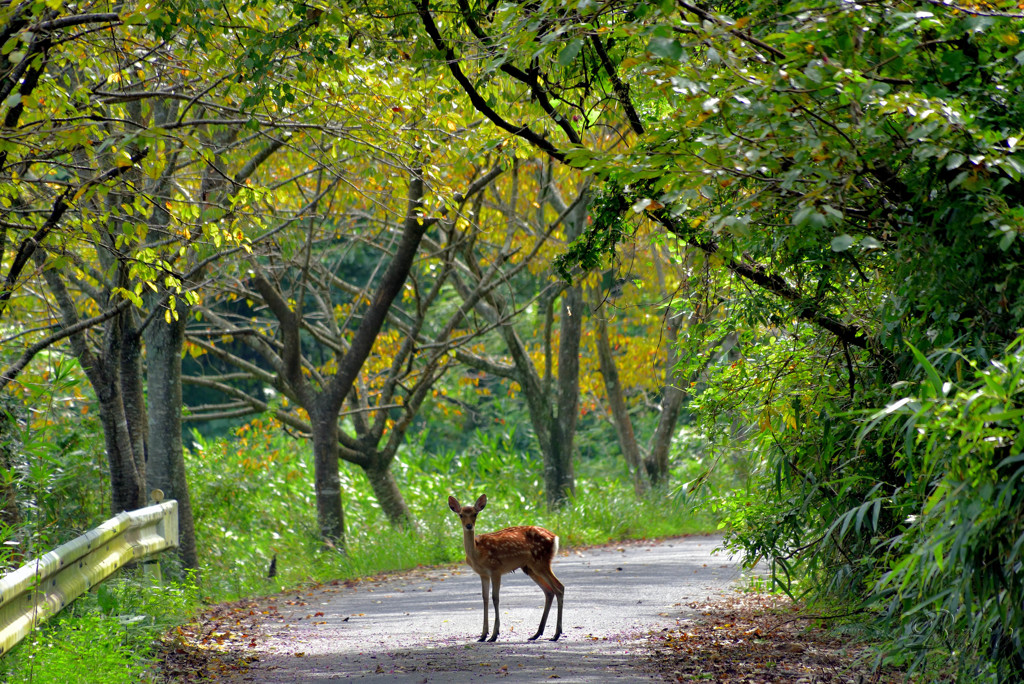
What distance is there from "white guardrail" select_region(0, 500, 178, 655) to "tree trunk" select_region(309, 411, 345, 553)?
621 centimetres

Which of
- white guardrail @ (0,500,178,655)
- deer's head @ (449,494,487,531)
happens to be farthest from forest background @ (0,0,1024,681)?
deer's head @ (449,494,487,531)

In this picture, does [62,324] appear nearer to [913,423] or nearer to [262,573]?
[262,573]

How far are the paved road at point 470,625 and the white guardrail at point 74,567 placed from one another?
1349 mm

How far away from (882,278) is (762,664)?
111 inches

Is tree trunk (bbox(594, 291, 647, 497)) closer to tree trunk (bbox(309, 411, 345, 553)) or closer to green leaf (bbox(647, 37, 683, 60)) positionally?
tree trunk (bbox(309, 411, 345, 553))

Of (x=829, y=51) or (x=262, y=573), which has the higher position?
(x=829, y=51)

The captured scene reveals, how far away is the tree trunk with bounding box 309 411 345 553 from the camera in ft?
51.6

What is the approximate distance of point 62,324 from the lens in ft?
33.4

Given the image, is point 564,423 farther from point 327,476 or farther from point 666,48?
point 666,48

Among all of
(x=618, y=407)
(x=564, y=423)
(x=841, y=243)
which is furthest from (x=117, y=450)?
(x=618, y=407)

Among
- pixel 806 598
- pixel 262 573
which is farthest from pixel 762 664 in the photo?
pixel 262 573

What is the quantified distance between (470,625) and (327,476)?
24.0 feet

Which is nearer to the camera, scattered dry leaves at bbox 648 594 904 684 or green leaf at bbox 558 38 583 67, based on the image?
green leaf at bbox 558 38 583 67

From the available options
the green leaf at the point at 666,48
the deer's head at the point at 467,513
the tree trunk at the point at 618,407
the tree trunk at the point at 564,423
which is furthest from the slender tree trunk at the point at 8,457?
the tree trunk at the point at 618,407
